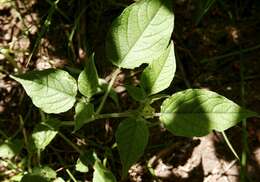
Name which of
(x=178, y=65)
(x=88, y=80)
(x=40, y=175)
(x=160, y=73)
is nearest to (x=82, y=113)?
(x=88, y=80)

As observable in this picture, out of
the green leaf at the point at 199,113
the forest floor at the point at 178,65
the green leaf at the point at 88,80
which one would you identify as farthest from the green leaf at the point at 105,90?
the green leaf at the point at 199,113

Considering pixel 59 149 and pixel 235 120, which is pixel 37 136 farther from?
pixel 235 120

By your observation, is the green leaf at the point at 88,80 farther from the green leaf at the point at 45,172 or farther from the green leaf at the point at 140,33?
the green leaf at the point at 45,172

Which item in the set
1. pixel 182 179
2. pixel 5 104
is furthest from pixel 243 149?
pixel 5 104

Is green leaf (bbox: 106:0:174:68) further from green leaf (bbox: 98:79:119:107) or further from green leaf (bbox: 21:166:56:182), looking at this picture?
green leaf (bbox: 21:166:56:182)

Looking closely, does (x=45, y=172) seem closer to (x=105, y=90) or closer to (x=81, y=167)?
(x=81, y=167)

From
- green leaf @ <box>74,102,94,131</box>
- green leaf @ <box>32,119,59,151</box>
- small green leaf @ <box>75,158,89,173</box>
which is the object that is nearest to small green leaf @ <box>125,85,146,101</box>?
green leaf @ <box>74,102,94,131</box>
